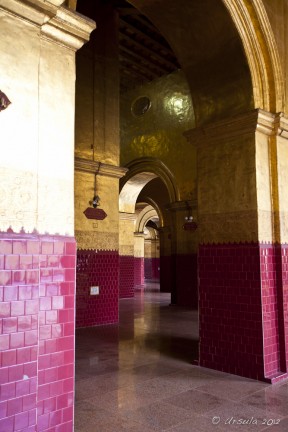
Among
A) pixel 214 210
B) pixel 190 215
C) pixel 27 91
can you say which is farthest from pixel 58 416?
pixel 190 215

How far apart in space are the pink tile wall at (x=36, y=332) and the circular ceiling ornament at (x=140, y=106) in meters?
11.9

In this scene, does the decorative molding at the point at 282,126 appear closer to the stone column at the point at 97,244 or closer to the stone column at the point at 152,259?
the stone column at the point at 97,244

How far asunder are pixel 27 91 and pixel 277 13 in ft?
14.6

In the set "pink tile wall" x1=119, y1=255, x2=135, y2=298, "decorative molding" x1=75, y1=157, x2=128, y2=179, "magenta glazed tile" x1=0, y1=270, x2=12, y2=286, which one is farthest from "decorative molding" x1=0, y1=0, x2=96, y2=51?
"pink tile wall" x1=119, y1=255, x2=135, y2=298

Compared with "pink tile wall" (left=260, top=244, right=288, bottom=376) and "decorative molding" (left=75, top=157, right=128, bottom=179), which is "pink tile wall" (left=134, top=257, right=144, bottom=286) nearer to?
"decorative molding" (left=75, top=157, right=128, bottom=179)

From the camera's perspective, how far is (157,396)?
4.20 metres

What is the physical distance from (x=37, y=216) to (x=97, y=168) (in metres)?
6.01

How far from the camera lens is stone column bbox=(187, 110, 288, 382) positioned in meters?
5.00

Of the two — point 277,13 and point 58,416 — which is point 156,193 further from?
point 58,416

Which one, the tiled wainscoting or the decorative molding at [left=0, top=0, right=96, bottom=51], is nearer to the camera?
the decorative molding at [left=0, top=0, right=96, bottom=51]

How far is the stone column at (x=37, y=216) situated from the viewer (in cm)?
275

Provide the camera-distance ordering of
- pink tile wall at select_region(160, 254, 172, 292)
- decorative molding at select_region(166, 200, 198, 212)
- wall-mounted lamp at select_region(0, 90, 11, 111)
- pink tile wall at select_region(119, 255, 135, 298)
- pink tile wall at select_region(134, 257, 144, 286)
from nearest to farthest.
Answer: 1. wall-mounted lamp at select_region(0, 90, 11, 111)
2. decorative molding at select_region(166, 200, 198, 212)
3. pink tile wall at select_region(119, 255, 135, 298)
4. pink tile wall at select_region(160, 254, 172, 292)
5. pink tile wall at select_region(134, 257, 144, 286)

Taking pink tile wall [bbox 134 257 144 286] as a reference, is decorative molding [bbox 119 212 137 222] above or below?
above

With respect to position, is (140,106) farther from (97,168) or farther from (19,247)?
(19,247)
